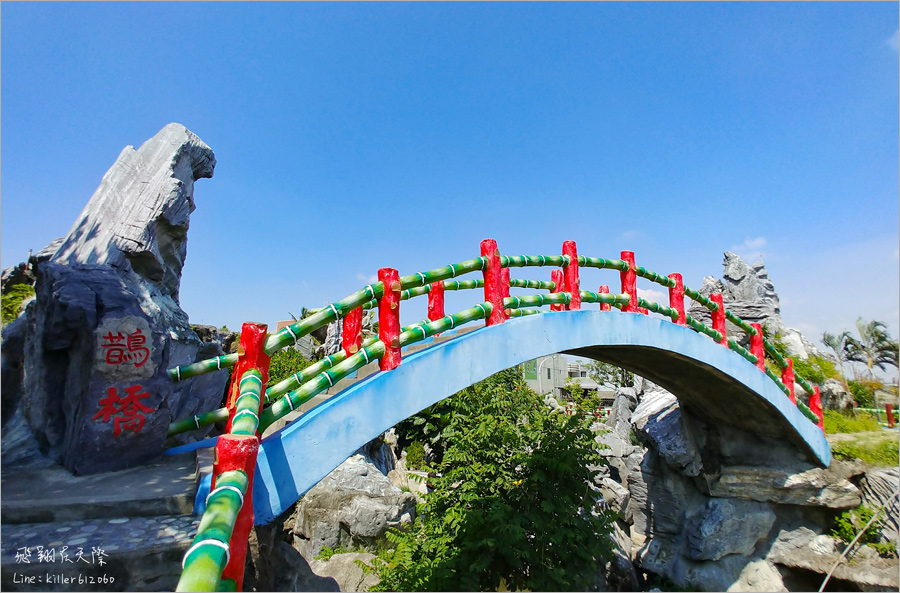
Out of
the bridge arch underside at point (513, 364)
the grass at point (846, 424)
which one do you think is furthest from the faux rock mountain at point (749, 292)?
the bridge arch underside at point (513, 364)

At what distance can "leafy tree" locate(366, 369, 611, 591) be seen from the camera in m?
5.79

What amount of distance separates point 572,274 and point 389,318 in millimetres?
2707

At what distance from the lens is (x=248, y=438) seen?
2.41 m

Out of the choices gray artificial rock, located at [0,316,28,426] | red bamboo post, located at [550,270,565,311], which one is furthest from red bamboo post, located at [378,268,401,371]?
gray artificial rock, located at [0,316,28,426]

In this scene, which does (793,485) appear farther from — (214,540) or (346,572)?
(214,540)

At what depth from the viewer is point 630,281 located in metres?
6.38

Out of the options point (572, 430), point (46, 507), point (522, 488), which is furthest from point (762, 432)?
point (46, 507)

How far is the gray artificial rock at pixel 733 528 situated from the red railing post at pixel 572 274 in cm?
629

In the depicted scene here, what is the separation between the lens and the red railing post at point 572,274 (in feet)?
18.4

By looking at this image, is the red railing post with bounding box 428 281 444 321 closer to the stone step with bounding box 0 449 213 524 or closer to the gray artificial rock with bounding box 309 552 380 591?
the stone step with bounding box 0 449 213 524

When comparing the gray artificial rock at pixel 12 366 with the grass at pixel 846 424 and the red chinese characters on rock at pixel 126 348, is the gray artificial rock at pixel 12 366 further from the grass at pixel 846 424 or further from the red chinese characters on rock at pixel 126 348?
the grass at pixel 846 424

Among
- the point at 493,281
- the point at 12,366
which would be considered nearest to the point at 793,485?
the point at 493,281

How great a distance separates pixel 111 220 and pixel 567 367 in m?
34.8

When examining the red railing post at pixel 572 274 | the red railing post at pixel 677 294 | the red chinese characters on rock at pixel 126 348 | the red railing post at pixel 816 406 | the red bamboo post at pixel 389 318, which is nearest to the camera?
the red chinese characters on rock at pixel 126 348
